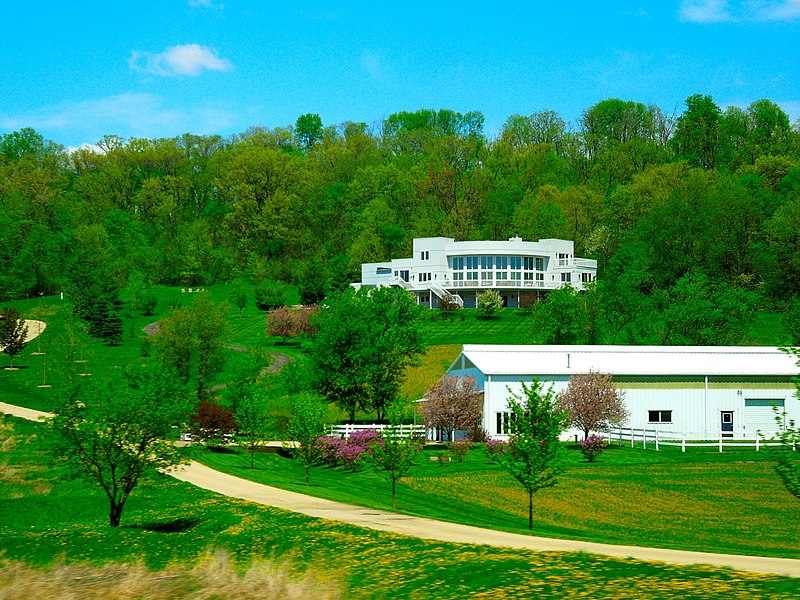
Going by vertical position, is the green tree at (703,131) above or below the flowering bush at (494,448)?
above

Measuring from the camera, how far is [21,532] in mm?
23734

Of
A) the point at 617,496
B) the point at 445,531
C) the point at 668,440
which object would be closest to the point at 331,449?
the point at 617,496

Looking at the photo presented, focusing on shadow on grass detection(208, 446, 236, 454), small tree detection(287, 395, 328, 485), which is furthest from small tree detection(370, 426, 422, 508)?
shadow on grass detection(208, 446, 236, 454)

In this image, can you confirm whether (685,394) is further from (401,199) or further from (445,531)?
(401,199)

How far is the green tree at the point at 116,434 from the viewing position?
26797 mm

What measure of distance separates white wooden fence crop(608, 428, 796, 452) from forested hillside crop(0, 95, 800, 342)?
39.0 m

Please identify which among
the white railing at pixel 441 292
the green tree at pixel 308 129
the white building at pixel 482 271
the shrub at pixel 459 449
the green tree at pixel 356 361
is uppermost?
the green tree at pixel 308 129

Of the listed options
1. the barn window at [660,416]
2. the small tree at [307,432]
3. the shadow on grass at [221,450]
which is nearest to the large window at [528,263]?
the barn window at [660,416]

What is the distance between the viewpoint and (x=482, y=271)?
103 metres

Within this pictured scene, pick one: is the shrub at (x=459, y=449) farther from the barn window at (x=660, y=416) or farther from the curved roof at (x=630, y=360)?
the barn window at (x=660, y=416)

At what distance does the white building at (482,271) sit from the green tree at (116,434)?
74.6 metres

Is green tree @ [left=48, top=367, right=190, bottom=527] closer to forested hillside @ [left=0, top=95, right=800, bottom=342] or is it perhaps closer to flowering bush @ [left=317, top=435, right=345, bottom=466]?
flowering bush @ [left=317, top=435, right=345, bottom=466]

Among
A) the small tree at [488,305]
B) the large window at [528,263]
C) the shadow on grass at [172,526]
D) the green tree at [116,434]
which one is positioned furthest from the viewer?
the large window at [528,263]

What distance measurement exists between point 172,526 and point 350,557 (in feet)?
29.6
